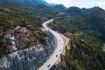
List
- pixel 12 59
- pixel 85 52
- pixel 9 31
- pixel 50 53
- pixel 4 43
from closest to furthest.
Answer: pixel 12 59 → pixel 4 43 → pixel 9 31 → pixel 50 53 → pixel 85 52

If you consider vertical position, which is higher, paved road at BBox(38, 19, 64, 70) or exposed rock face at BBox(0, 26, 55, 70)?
exposed rock face at BBox(0, 26, 55, 70)

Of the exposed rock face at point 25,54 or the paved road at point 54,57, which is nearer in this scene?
the exposed rock face at point 25,54

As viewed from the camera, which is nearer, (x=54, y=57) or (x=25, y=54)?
(x=25, y=54)

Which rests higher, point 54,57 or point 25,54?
point 25,54

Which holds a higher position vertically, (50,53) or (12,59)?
(12,59)

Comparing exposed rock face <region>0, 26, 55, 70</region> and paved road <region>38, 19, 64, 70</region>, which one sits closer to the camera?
exposed rock face <region>0, 26, 55, 70</region>

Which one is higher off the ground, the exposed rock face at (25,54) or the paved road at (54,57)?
the exposed rock face at (25,54)

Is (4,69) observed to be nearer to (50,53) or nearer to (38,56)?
(38,56)

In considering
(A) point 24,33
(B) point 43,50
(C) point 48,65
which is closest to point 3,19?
(A) point 24,33
